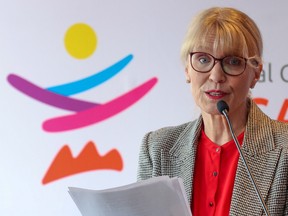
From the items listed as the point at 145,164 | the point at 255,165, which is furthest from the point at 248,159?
the point at 145,164

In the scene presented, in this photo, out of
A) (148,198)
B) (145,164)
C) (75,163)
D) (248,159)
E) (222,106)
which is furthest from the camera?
(75,163)

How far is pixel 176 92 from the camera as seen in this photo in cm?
230

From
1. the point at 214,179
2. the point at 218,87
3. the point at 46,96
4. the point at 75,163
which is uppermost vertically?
the point at 218,87

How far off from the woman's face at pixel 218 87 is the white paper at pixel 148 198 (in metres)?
0.28

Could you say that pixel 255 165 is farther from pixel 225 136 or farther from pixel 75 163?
pixel 75 163

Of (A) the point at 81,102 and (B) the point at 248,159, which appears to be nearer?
(B) the point at 248,159

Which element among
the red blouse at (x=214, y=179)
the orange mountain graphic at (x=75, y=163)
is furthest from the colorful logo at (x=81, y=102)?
the red blouse at (x=214, y=179)

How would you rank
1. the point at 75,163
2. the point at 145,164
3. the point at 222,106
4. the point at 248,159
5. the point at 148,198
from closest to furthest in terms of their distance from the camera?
the point at 148,198 < the point at 222,106 < the point at 248,159 < the point at 145,164 < the point at 75,163

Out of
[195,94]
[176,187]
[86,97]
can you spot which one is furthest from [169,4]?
[176,187]

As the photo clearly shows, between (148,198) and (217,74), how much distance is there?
0.35m

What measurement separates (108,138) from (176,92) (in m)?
0.32

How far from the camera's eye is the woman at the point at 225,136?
→ 1.37m

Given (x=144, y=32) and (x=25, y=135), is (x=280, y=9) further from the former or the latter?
(x=25, y=135)

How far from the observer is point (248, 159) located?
55.6 inches
